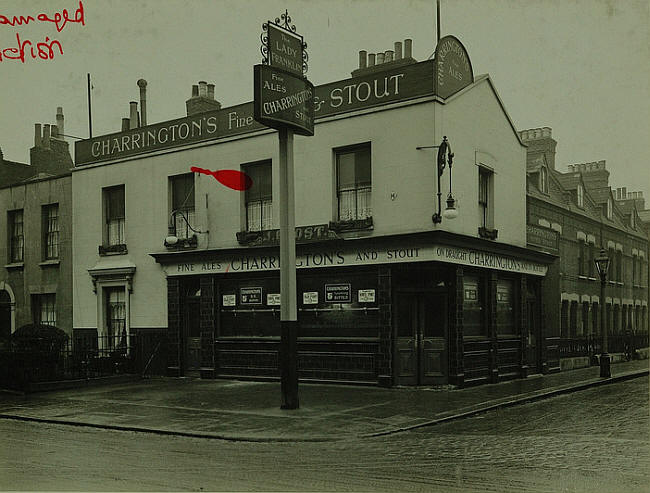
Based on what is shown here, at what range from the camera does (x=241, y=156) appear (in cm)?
2094

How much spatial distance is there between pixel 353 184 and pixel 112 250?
361 inches

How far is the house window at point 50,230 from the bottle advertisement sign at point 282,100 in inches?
570

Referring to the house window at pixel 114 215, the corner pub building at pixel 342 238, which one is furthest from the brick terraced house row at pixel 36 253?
the house window at pixel 114 215

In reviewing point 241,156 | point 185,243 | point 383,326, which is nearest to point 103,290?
point 185,243

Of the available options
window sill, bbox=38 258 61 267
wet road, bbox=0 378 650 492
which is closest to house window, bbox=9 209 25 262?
window sill, bbox=38 258 61 267

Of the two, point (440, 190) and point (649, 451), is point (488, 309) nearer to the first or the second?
point (440, 190)

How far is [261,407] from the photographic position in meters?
14.7

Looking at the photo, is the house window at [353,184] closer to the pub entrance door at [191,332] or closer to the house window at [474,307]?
the house window at [474,307]

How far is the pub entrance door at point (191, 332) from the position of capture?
71.3ft

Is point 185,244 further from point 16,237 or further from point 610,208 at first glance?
point 610,208

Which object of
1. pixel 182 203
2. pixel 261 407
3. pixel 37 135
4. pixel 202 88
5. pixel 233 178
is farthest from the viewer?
pixel 37 135

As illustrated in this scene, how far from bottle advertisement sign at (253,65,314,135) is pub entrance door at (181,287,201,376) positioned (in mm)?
8831

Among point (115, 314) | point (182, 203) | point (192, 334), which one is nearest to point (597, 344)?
point (192, 334)

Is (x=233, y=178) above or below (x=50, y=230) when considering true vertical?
above
